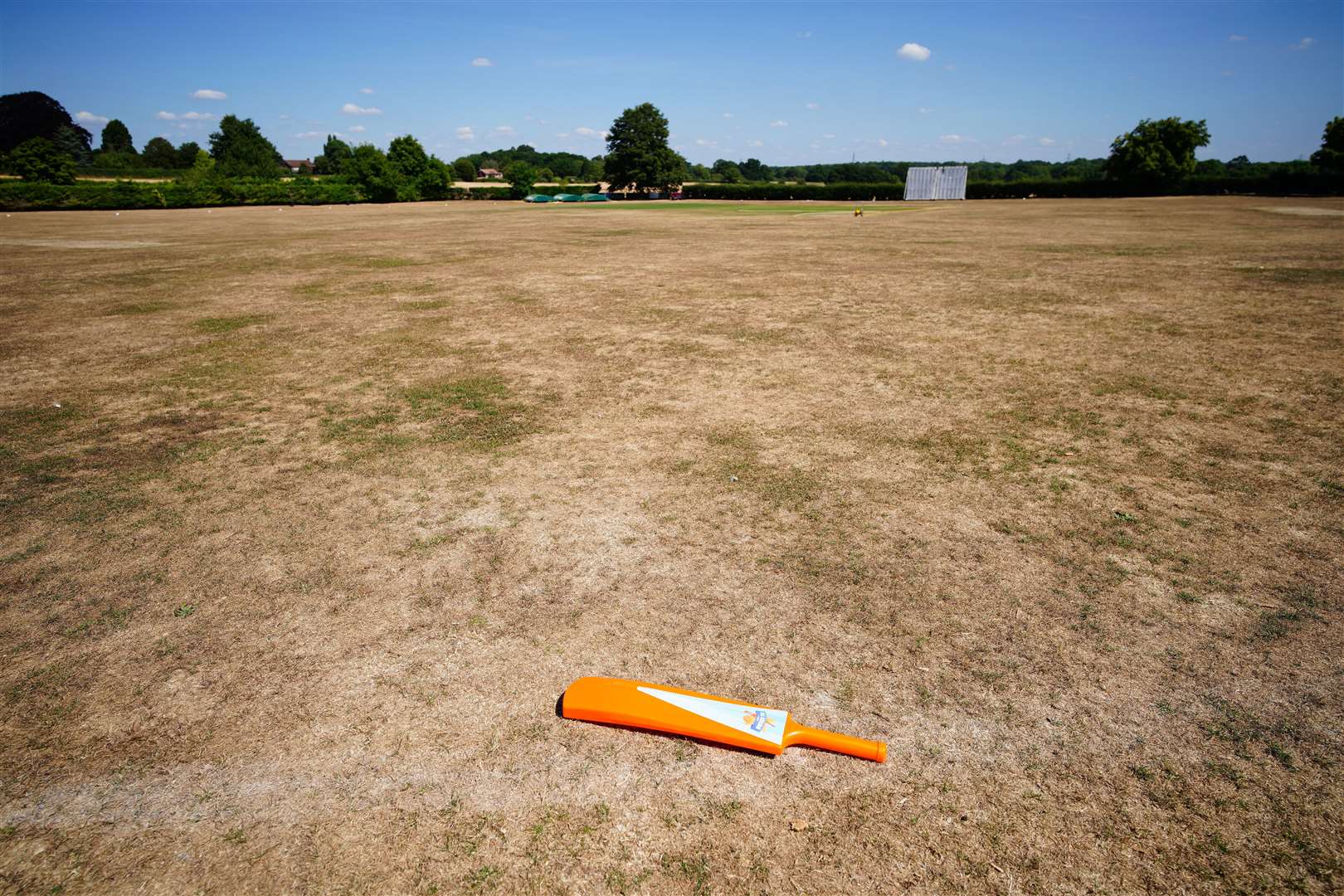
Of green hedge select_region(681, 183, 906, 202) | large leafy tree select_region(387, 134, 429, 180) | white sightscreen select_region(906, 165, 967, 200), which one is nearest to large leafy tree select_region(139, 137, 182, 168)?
large leafy tree select_region(387, 134, 429, 180)

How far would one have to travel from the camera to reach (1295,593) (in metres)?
4.33

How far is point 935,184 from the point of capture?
237 ft

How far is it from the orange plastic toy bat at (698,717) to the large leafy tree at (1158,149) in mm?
93801

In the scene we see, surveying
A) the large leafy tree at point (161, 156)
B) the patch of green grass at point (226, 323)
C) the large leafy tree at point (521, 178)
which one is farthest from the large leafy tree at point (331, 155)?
the patch of green grass at point (226, 323)

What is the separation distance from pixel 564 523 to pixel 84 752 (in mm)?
3029

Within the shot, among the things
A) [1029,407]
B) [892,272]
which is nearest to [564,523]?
[1029,407]

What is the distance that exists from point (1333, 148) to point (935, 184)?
4543 centimetres

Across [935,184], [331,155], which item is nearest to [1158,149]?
[935,184]

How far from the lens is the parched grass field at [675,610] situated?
9.26ft

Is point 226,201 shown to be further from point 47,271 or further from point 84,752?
point 84,752

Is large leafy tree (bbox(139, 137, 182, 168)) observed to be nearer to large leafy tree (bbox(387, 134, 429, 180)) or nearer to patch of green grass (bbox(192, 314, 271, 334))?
large leafy tree (bbox(387, 134, 429, 180))

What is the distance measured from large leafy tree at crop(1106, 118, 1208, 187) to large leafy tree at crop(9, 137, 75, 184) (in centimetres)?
10954

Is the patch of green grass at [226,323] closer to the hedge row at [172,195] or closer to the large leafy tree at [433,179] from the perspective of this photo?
the hedge row at [172,195]

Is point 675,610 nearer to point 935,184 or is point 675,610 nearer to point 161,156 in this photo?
point 935,184
